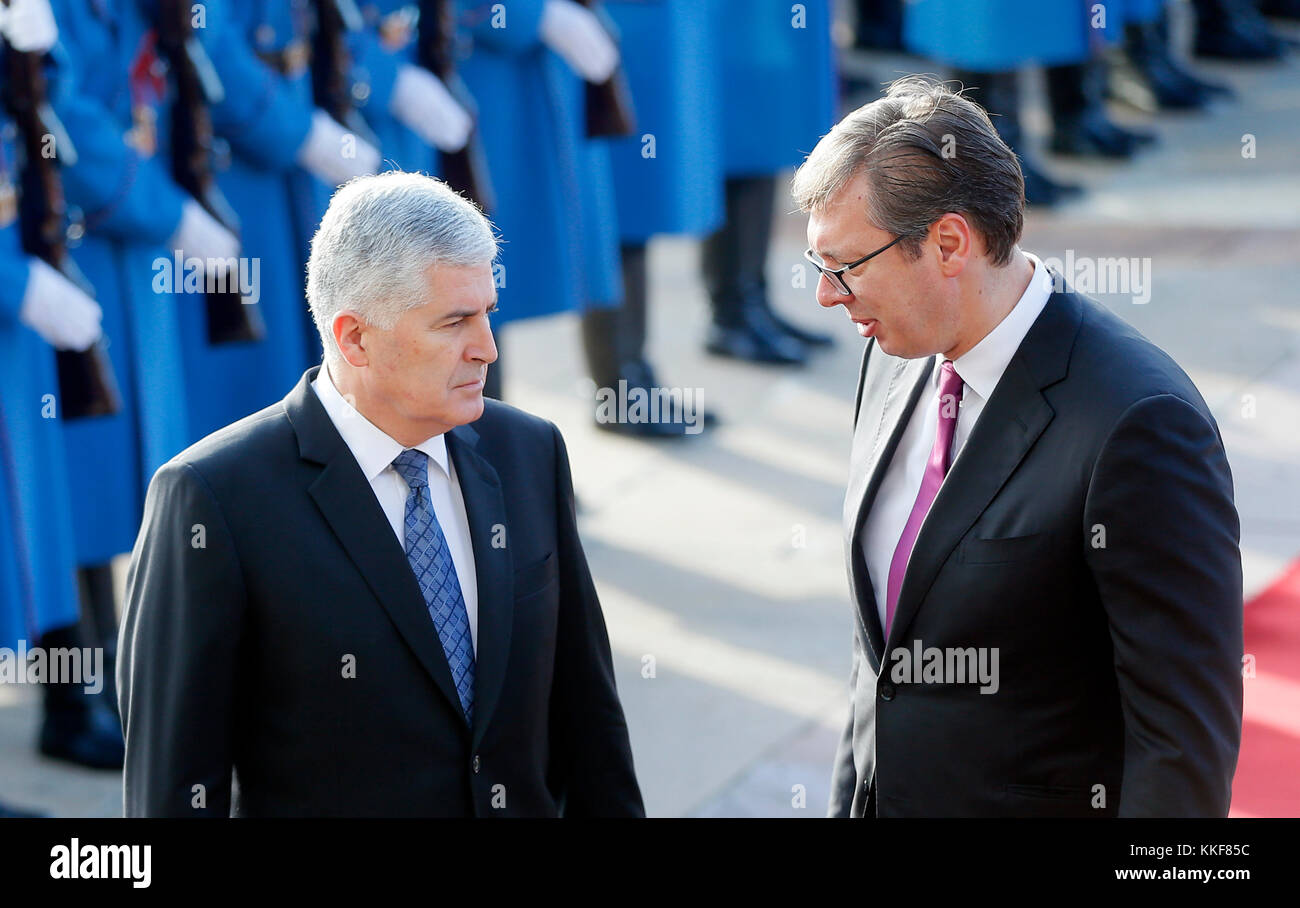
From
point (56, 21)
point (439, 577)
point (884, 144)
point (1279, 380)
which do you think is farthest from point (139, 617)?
point (1279, 380)

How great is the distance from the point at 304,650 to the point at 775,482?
353 centimetres

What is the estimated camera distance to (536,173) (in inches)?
205

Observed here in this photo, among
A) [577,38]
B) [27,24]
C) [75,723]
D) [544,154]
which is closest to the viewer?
[27,24]

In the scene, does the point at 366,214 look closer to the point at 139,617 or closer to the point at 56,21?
the point at 139,617

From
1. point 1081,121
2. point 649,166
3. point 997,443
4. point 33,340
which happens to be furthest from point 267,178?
point 1081,121

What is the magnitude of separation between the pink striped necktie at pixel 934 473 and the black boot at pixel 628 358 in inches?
137

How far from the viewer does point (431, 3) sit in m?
4.84

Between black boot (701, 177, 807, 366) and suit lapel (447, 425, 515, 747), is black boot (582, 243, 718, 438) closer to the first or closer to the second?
black boot (701, 177, 807, 366)

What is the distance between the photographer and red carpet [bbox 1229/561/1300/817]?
11.0 feet

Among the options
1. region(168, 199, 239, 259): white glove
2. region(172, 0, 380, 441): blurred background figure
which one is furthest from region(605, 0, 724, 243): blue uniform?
region(168, 199, 239, 259): white glove

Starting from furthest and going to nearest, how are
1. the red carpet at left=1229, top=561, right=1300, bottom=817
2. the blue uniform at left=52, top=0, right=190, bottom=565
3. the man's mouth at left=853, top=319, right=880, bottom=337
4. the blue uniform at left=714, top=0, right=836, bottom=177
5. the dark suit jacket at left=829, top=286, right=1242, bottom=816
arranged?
1. the blue uniform at left=714, top=0, right=836, bottom=177
2. the blue uniform at left=52, top=0, right=190, bottom=565
3. the red carpet at left=1229, top=561, right=1300, bottom=817
4. the man's mouth at left=853, top=319, right=880, bottom=337
5. the dark suit jacket at left=829, top=286, right=1242, bottom=816

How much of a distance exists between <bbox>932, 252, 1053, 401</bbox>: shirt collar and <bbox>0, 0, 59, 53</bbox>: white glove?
2291 millimetres

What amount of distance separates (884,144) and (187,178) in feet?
8.37

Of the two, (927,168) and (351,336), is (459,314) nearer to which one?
(351,336)
